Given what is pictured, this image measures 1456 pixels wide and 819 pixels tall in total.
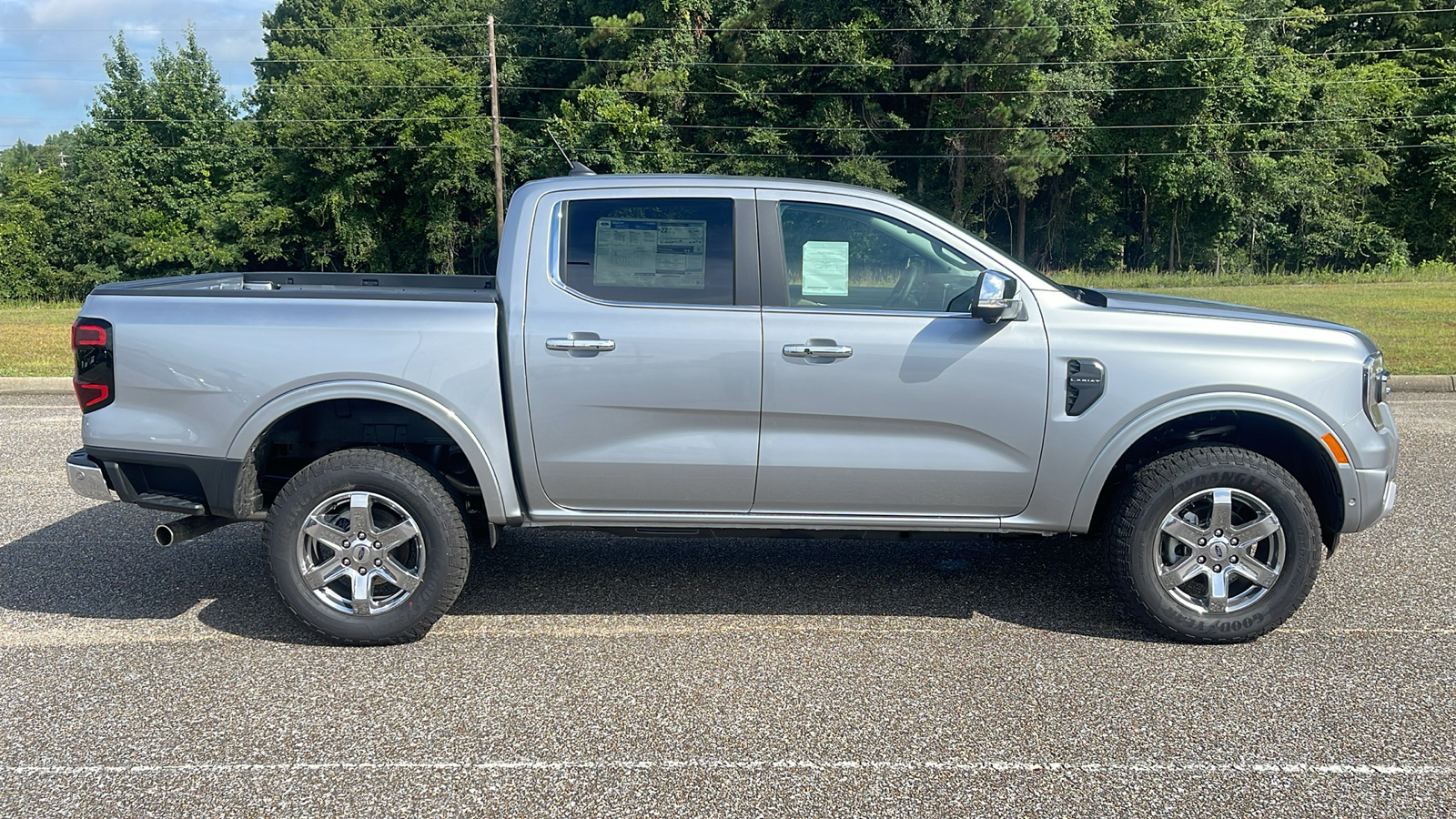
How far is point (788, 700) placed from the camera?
3.95m

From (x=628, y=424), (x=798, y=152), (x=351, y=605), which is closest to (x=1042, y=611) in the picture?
(x=628, y=424)

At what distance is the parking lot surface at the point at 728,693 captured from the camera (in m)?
3.29

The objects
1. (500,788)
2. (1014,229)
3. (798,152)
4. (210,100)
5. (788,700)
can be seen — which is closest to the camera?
(500,788)

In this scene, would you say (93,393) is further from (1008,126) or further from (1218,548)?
(1008,126)

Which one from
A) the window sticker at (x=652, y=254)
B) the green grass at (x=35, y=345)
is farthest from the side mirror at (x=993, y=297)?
the green grass at (x=35, y=345)

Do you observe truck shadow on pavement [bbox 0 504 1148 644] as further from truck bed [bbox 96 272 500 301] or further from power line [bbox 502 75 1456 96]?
power line [bbox 502 75 1456 96]

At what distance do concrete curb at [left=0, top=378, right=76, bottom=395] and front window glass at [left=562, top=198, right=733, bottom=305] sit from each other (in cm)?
991

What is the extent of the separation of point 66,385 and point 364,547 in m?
9.58

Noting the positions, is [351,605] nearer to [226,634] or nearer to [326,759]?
[226,634]

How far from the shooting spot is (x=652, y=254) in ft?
15.0

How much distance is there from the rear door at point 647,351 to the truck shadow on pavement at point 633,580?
802mm

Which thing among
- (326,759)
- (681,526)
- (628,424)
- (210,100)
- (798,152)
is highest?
(210,100)

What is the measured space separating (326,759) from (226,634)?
1474 mm

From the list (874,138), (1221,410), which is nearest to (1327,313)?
(1221,410)
